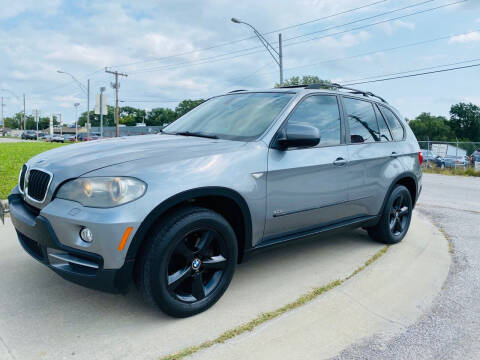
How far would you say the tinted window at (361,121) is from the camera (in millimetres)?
4047

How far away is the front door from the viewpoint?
3.15 meters

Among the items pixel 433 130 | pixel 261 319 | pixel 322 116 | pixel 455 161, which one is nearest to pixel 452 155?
pixel 455 161

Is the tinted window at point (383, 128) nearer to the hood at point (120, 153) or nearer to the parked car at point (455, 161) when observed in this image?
the hood at point (120, 153)

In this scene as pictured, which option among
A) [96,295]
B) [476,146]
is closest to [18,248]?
[96,295]

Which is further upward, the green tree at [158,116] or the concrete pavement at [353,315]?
the green tree at [158,116]

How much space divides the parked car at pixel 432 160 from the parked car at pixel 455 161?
45cm

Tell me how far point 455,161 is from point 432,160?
1638 mm

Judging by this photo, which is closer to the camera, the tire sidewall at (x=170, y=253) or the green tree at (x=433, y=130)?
the tire sidewall at (x=170, y=253)

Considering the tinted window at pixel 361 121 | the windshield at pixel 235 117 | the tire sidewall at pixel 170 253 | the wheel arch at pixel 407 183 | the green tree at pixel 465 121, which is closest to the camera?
the tire sidewall at pixel 170 253

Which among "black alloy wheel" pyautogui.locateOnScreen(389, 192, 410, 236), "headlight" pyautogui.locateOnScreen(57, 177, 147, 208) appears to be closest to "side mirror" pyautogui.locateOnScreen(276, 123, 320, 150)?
"headlight" pyautogui.locateOnScreen(57, 177, 147, 208)

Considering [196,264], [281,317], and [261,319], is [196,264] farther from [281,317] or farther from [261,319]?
[281,317]

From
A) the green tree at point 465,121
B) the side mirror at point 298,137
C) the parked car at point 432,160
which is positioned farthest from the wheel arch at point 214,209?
the green tree at point 465,121

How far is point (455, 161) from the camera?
22.6 m

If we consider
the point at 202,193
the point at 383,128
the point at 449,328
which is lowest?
the point at 449,328
